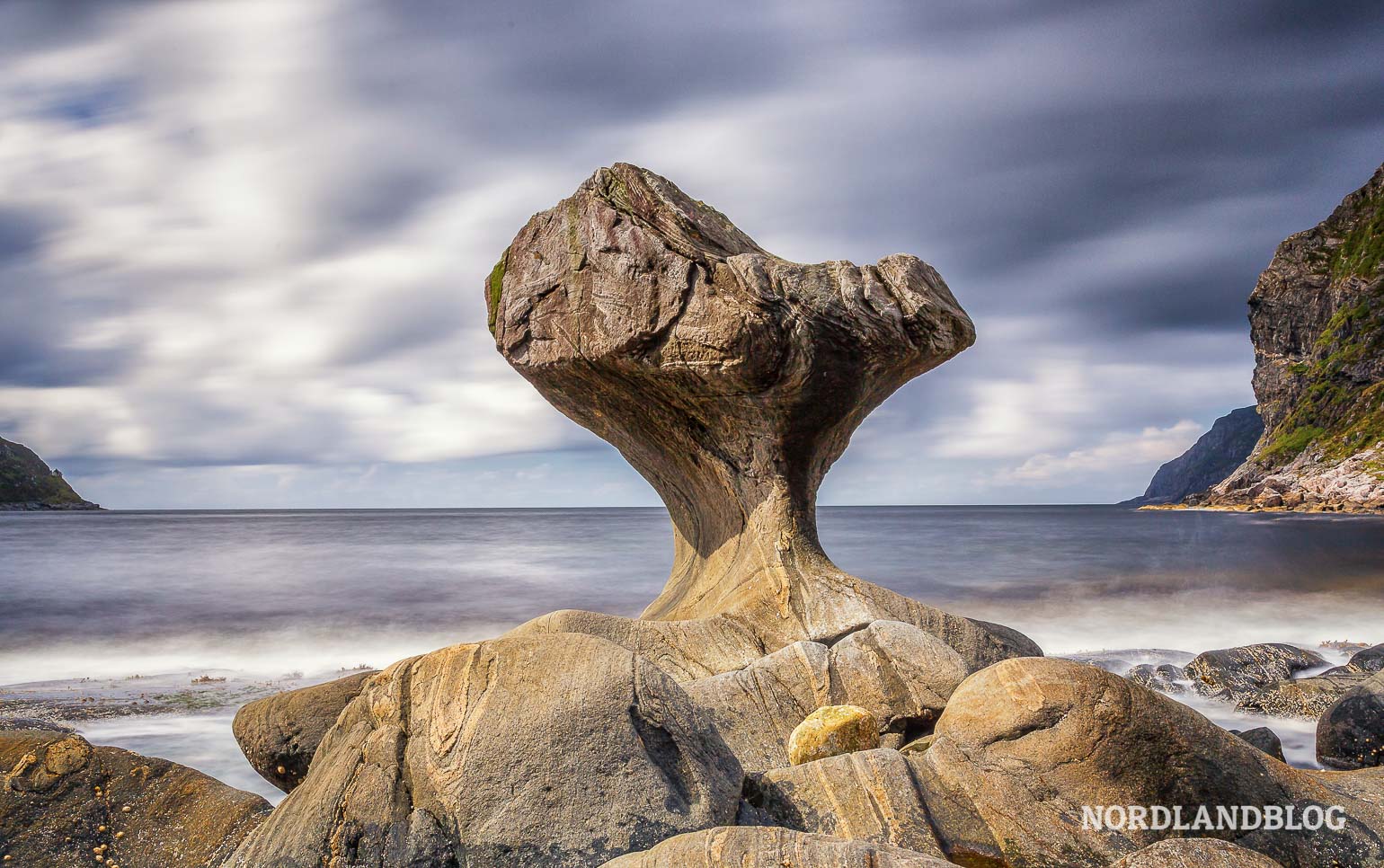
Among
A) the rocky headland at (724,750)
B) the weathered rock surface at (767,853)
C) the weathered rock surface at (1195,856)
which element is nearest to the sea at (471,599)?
the rocky headland at (724,750)

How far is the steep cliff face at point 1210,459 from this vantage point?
154 metres

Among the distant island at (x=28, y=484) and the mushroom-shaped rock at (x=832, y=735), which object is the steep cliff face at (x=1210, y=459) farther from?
the distant island at (x=28, y=484)

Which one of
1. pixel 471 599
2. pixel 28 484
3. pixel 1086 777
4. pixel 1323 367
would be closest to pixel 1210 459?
Answer: pixel 1323 367

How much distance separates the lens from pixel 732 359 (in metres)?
7.52

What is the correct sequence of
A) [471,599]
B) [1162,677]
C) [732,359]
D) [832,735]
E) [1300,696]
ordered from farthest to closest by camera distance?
[471,599], [1162,677], [1300,696], [732,359], [832,735]

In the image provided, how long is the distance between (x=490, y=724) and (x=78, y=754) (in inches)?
104

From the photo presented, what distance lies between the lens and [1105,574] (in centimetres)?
2683

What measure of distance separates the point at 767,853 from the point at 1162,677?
1012cm

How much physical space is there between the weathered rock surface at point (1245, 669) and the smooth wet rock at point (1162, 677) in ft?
0.44

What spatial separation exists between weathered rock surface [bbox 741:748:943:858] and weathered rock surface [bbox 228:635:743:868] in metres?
0.27

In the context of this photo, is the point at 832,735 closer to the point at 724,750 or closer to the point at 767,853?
the point at 724,750

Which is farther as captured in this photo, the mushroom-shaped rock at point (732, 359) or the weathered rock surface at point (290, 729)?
the mushroom-shaped rock at point (732, 359)

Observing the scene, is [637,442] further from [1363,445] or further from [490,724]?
[1363,445]

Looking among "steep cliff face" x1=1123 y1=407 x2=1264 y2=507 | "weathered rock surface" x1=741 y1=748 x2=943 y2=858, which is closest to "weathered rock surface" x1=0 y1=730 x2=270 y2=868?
"weathered rock surface" x1=741 y1=748 x2=943 y2=858
